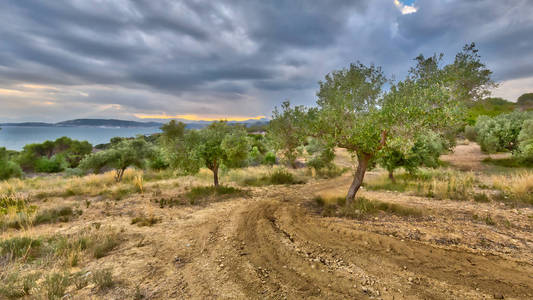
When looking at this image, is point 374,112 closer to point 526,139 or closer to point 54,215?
point 54,215

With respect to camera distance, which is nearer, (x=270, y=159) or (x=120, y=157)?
(x=120, y=157)

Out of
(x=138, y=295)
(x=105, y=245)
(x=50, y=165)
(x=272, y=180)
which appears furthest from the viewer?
(x=50, y=165)

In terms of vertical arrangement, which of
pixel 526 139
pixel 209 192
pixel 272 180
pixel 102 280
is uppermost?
pixel 526 139

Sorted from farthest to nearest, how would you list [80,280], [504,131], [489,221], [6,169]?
1. [504,131]
2. [6,169]
3. [489,221]
4. [80,280]

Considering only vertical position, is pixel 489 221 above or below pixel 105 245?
above

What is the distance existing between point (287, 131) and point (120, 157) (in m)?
15.6

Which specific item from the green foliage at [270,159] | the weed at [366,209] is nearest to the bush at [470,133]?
the green foliage at [270,159]

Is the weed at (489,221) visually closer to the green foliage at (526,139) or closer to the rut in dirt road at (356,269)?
the rut in dirt road at (356,269)

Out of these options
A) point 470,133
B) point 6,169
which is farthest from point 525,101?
point 6,169

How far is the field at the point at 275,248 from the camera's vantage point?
15.6 feet

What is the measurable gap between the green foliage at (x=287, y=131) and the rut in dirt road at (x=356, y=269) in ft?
15.2

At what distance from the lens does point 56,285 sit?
4.60 meters

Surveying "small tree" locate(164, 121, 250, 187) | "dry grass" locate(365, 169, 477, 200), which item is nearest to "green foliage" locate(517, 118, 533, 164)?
"dry grass" locate(365, 169, 477, 200)

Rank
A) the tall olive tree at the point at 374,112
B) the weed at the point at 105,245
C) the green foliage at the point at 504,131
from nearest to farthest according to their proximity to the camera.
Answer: the weed at the point at 105,245 < the tall olive tree at the point at 374,112 < the green foliage at the point at 504,131
